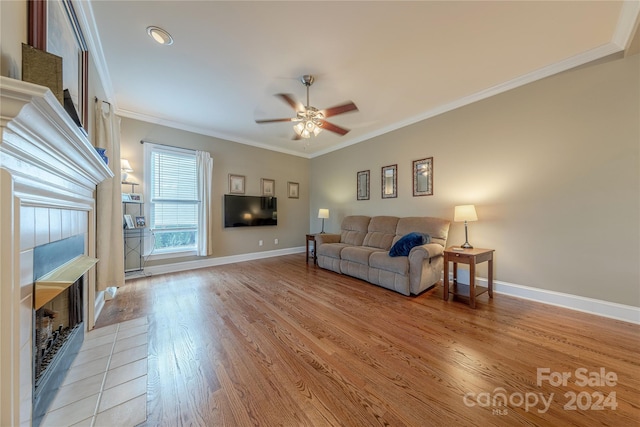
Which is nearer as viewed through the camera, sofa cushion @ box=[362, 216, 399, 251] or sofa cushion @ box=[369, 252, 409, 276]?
sofa cushion @ box=[369, 252, 409, 276]

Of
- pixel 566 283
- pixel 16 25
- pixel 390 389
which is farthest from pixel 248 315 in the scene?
pixel 566 283

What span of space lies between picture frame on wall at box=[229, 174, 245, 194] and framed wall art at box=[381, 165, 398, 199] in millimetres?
3037

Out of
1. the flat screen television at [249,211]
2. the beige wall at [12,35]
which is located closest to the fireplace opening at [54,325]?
the beige wall at [12,35]

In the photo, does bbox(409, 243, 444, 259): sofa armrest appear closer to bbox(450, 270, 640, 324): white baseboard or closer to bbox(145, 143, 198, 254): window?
bbox(450, 270, 640, 324): white baseboard

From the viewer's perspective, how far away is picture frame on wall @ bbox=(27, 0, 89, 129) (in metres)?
1.13

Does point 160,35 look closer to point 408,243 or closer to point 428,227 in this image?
point 408,243

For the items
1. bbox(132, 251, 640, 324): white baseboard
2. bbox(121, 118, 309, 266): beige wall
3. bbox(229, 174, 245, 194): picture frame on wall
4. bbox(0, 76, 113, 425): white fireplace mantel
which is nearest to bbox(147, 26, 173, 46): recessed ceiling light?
bbox(0, 76, 113, 425): white fireplace mantel

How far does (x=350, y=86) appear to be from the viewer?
286cm

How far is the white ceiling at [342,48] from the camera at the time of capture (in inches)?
71.5

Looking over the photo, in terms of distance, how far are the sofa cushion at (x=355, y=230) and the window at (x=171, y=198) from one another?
3.00m

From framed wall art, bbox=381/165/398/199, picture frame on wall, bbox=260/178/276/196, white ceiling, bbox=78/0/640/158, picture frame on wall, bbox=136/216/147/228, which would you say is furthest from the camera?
picture frame on wall, bbox=260/178/276/196

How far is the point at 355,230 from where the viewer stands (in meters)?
4.46

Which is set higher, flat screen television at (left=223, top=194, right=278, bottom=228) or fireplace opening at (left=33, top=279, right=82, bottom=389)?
flat screen television at (left=223, top=194, right=278, bottom=228)

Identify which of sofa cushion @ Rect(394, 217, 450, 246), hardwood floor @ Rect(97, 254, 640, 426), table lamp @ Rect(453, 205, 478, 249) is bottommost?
hardwood floor @ Rect(97, 254, 640, 426)
